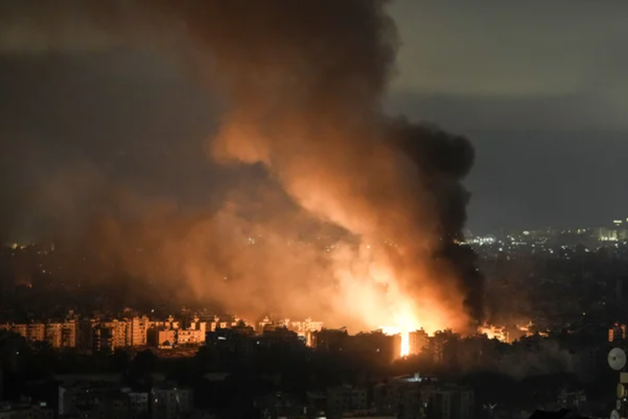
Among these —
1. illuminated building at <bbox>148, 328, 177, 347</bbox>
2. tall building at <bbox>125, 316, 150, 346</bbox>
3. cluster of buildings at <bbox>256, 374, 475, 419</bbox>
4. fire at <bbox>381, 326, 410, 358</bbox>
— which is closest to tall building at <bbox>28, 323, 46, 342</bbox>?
tall building at <bbox>125, 316, 150, 346</bbox>

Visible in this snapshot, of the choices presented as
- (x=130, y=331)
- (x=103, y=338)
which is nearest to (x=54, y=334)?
(x=103, y=338)

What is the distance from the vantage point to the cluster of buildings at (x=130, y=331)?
36.1ft

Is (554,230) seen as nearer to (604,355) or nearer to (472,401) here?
(604,355)

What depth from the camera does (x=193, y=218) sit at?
14305 millimetres

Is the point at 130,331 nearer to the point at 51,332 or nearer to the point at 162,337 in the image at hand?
the point at 162,337

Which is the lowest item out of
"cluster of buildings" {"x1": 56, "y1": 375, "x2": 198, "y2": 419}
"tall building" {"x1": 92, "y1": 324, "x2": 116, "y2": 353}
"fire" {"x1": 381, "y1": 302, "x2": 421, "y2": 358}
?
"cluster of buildings" {"x1": 56, "y1": 375, "x2": 198, "y2": 419}

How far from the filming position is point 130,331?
38.1ft

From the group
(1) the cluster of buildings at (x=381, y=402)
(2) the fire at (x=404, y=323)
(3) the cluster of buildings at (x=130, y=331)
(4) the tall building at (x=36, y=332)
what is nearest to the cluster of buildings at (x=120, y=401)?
(1) the cluster of buildings at (x=381, y=402)

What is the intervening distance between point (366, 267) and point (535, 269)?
4891 millimetres

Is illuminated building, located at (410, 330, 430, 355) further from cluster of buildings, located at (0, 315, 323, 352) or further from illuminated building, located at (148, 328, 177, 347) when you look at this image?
illuminated building, located at (148, 328, 177, 347)

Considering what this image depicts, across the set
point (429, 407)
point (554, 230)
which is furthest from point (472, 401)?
point (554, 230)

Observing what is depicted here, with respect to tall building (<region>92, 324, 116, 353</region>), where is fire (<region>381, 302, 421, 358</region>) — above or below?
above

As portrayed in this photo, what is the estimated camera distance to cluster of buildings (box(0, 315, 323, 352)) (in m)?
11.0

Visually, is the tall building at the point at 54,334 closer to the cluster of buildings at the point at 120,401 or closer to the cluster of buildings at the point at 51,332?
the cluster of buildings at the point at 51,332
